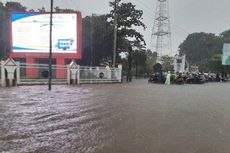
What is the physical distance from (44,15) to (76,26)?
11.2 ft

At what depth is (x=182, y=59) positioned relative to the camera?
2591 inches

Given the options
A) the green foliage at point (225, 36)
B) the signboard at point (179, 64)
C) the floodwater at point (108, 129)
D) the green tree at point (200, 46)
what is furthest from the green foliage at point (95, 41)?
the green foliage at point (225, 36)

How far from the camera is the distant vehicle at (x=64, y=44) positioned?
34.7 meters

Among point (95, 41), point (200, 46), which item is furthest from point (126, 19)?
point (200, 46)

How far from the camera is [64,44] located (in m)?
34.8

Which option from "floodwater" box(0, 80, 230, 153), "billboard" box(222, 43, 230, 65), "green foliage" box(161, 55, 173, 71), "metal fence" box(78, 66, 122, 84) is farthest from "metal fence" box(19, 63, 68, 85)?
"green foliage" box(161, 55, 173, 71)

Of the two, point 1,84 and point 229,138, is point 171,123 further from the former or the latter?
point 1,84

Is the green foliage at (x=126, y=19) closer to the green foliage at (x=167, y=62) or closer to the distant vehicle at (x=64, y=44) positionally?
the distant vehicle at (x=64, y=44)

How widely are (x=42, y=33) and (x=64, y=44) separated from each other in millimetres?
2254

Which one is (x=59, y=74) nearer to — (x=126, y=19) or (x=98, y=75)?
(x=98, y=75)

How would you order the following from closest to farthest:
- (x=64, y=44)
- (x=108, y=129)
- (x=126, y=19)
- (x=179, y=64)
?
(x=108, y=129), (x=64, y=44), (x=126, y=19), (x=179, y=64)

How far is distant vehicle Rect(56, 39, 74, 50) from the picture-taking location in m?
34.7

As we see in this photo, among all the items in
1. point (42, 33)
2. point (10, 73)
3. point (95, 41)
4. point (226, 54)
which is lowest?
point (10, 73)

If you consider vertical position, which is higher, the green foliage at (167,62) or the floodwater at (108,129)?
the green foliage at (167,62)
